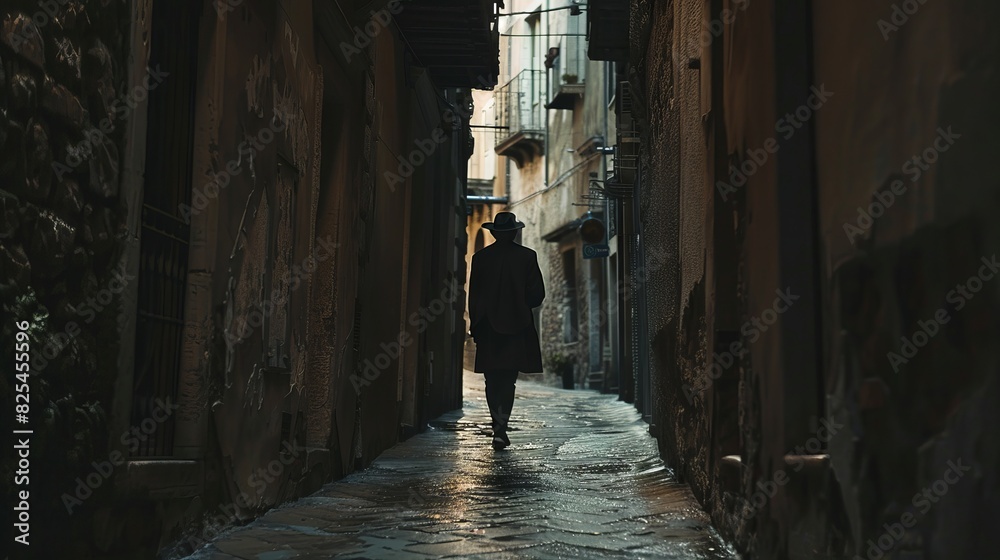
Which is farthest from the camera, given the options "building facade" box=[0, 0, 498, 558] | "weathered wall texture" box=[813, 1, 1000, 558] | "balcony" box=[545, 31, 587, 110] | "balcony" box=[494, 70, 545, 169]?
"balcony" box=[494, 70, 545, 169]

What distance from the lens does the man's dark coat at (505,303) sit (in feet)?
28.1

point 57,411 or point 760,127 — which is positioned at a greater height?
point 760,127

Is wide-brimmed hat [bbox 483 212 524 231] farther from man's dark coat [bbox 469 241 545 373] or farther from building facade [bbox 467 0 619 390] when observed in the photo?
building facade [bbox 467 0 619 390]

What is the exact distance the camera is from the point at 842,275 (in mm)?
2980

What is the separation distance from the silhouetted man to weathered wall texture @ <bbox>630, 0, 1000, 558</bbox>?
3259 mm

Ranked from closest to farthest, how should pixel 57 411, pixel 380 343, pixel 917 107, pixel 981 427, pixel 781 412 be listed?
pixel 981 427
pixel 917 107
pixel 57 411
pixel 781 412
pixel 380 343

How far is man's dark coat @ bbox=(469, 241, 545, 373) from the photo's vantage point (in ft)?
28.1

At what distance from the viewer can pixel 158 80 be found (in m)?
3.77

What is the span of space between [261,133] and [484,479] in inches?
100

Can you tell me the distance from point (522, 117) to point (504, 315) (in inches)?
826

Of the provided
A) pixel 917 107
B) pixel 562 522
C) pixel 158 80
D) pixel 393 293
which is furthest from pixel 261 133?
pixel 393 293

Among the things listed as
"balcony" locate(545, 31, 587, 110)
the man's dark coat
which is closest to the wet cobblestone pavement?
the man's dark coat

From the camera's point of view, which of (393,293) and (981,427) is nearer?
(981,427)

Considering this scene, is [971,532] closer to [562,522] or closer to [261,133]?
[562,522]
